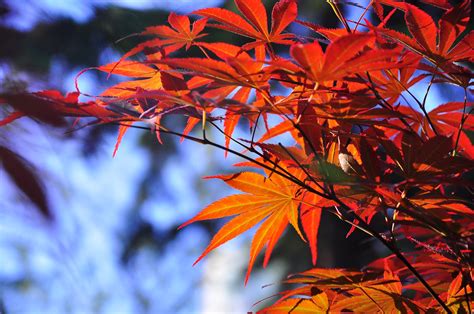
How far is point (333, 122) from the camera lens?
1.76ft

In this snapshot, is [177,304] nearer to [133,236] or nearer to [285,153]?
[133,236]

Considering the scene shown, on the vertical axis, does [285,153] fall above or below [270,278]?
above

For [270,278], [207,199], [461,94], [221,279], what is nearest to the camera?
[461,94]

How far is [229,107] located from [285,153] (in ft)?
0.20

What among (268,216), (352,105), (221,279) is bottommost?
(221,279)

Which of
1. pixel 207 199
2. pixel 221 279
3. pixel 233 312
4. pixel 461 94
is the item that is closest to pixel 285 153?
pixel 461 94

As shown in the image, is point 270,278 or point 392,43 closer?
point 392,43

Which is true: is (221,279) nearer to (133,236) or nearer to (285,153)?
(133,236)

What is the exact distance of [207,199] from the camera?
16.7 feet

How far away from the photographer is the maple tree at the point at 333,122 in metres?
0.43

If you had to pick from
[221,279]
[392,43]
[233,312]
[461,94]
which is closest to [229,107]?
[392,43]

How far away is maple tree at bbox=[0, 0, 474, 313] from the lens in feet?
1.40

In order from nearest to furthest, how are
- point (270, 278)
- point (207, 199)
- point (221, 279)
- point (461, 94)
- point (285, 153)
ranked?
1. point (285, 153)
2. point (461, 94)
3. point (270, 278)
4. point (221, 279)
5. point (207, 199)

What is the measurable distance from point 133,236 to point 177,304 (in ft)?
2.69
